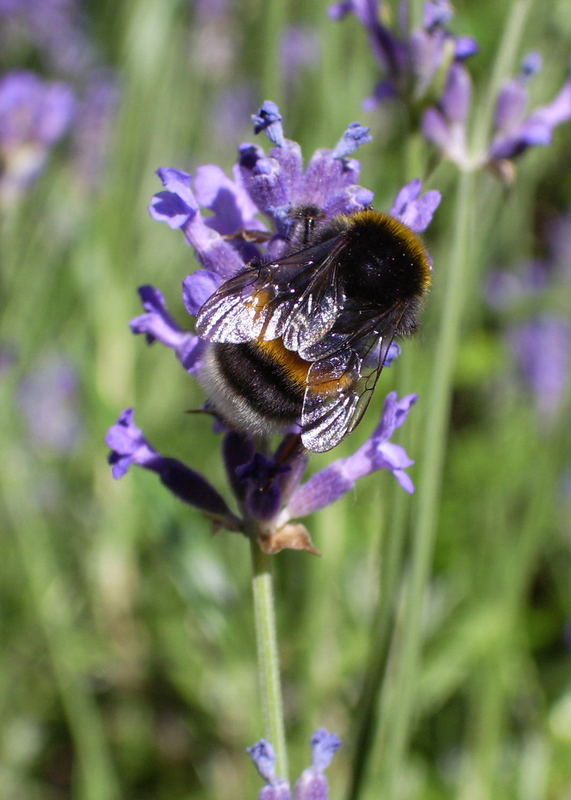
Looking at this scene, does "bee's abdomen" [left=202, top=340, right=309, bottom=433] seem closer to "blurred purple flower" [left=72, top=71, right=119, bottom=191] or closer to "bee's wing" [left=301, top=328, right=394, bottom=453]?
"bee's wing" [left=301, top=328, right=394, bottom=453]

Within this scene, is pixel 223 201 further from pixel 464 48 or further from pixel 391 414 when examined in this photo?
pixel 464 48

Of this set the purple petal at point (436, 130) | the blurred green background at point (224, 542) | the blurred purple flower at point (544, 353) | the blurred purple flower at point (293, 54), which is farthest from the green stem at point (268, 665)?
the blurred purple flower at point (293, 54)

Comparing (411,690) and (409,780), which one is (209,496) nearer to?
(411,690)

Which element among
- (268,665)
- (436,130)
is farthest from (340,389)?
(436,130)

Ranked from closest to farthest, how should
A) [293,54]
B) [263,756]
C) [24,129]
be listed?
[263,756] < [24,129] < [293,54]

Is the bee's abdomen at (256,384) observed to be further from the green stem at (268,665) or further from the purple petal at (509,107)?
the purple petal at (509,107)

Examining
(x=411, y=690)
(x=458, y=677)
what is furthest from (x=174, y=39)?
(x=411, y=690)
